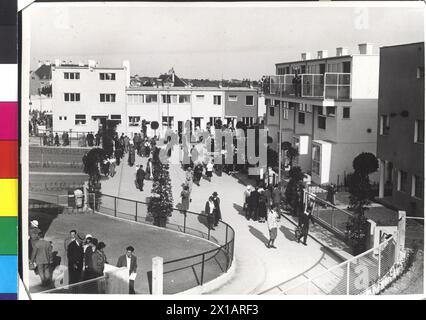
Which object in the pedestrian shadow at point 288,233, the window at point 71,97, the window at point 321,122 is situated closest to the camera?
the window at point 71,97

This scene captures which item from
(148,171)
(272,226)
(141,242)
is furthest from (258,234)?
(148,171)

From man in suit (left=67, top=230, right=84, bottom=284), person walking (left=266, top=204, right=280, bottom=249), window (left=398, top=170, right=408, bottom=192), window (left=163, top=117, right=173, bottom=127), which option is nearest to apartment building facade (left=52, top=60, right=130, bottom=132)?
window (left=163, top=117, right=173, bottom=127)

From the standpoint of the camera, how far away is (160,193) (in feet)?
31.0

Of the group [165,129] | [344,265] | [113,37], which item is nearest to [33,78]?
[113,37]

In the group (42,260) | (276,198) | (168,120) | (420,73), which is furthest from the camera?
(276,198)

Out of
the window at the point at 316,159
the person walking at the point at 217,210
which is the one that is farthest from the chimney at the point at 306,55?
the person walking at the point at 217,210

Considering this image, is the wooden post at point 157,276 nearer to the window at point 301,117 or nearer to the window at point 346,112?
the window at point 301,117

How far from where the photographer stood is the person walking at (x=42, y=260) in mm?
8031

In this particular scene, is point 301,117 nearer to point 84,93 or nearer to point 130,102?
point 130,102

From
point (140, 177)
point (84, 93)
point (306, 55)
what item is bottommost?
point (140, 177)

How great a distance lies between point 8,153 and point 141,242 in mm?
2479

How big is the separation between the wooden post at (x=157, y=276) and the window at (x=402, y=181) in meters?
3.86

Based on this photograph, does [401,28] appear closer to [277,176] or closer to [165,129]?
[277,176]
